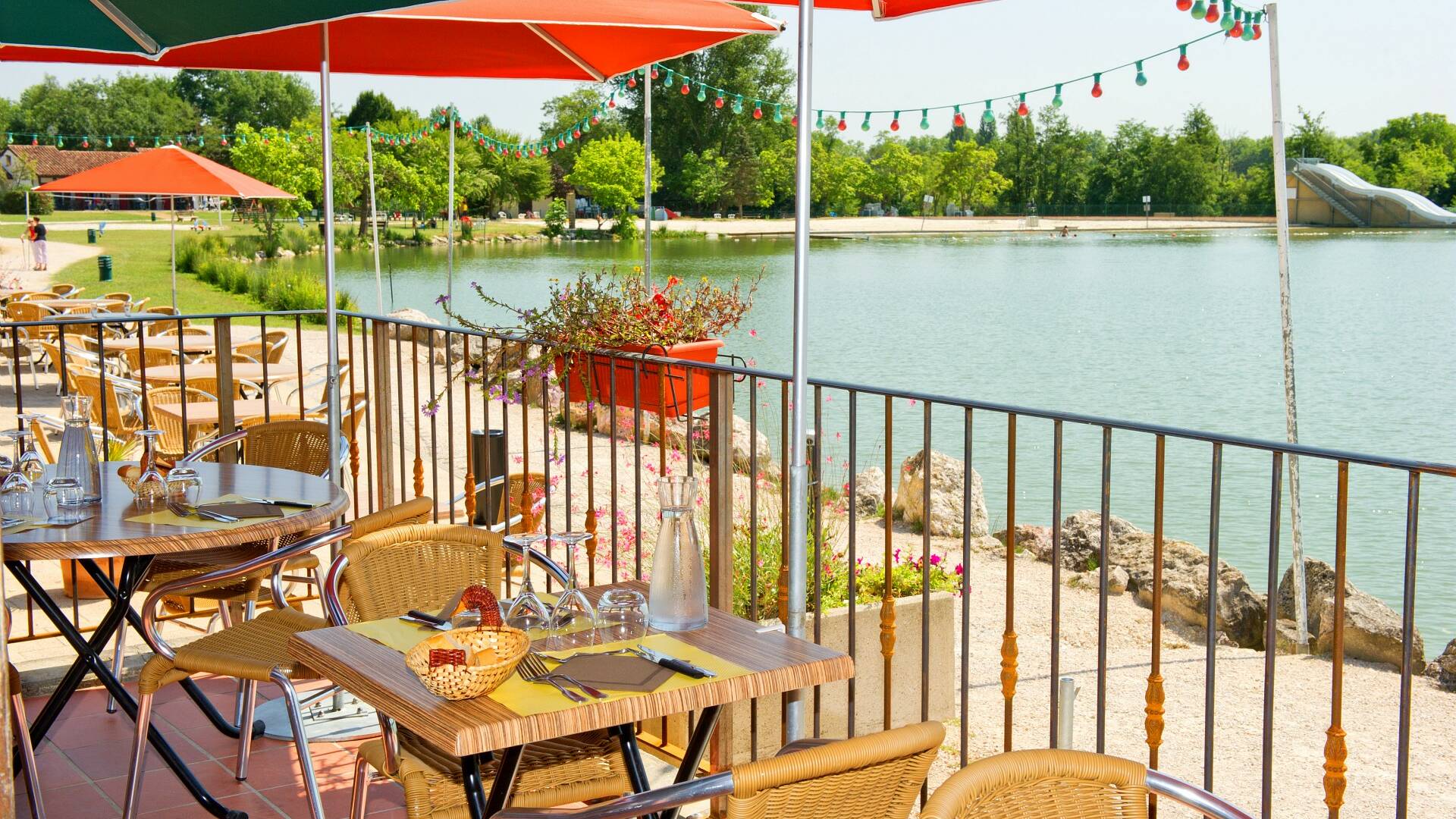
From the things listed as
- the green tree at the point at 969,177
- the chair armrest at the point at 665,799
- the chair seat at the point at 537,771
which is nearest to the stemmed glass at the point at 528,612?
the chair seat at the point at 537,771

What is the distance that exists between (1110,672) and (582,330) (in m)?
8.32

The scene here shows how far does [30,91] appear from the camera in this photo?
5241 centimetres

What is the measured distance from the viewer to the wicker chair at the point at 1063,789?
4.80 ft

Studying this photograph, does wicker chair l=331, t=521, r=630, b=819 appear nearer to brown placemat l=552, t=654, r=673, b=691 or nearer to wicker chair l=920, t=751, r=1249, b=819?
brown placemat l=552, t=654, r=673, b=691

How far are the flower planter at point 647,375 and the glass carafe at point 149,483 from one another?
114 centimetres

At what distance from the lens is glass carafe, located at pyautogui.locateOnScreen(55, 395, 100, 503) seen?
3.15 metres

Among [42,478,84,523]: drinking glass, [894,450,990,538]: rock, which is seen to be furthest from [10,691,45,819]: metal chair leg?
[894,450,990,538]: rock

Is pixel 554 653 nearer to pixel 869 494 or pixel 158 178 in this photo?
pixel 158 178

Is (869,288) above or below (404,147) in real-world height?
below

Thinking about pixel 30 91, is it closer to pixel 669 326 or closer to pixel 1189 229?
pixel 1189 229

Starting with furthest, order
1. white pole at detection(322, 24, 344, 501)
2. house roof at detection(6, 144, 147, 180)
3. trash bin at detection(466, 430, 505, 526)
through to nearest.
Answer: house roof at detection(6, 144, 147, 180), trash bin at detection(466, 430, 505, 526), white pole at detection(322, 24, 344, 501)

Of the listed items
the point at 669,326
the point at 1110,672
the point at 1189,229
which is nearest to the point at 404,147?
the point at 1189,229

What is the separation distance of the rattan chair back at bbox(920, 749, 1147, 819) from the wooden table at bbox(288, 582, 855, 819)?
0.52m

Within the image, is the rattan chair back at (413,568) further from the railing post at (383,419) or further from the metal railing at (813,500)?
the railing post at (383,419)
